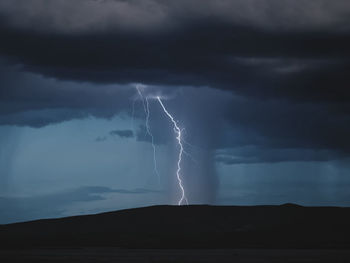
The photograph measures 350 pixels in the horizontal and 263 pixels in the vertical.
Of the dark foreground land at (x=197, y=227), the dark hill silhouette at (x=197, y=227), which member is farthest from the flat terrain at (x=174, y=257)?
the dark foreground land at (x=197, y=227)

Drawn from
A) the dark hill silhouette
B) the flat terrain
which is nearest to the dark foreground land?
the dark hill silhouette

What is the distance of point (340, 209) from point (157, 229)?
44.8m

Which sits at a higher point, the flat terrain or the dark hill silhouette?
the dark hill silhouette

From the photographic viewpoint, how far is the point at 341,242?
11475cm

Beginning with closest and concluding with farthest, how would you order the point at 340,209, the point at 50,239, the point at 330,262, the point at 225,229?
1. the point at 330,262
2. the point at 50,239
3. the point at 225,229
4. the point at 340,209

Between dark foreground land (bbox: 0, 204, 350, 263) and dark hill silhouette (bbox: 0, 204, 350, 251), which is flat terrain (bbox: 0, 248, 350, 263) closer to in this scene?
dark hill silhouette (bbox: 0, 204, 350, 251)

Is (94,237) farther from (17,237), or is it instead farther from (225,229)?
(225,229)

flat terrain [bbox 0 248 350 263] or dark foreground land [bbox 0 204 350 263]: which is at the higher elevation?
dark foreground land [bbox 0 204 350 263]

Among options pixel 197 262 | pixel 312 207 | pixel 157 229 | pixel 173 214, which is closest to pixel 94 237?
pixel 157 229

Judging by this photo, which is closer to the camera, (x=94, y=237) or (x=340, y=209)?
(x=94, y=237)

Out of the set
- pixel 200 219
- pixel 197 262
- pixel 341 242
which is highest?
pixel 200 219

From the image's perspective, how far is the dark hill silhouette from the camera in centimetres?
12281

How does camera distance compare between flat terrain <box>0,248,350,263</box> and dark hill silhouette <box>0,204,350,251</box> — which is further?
dark hill silhouette <box>0,204,350,251</box>

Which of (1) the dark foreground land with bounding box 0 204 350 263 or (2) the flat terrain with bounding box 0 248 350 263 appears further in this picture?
(1) the dark foreground land with bounding box 0 204 350 263
